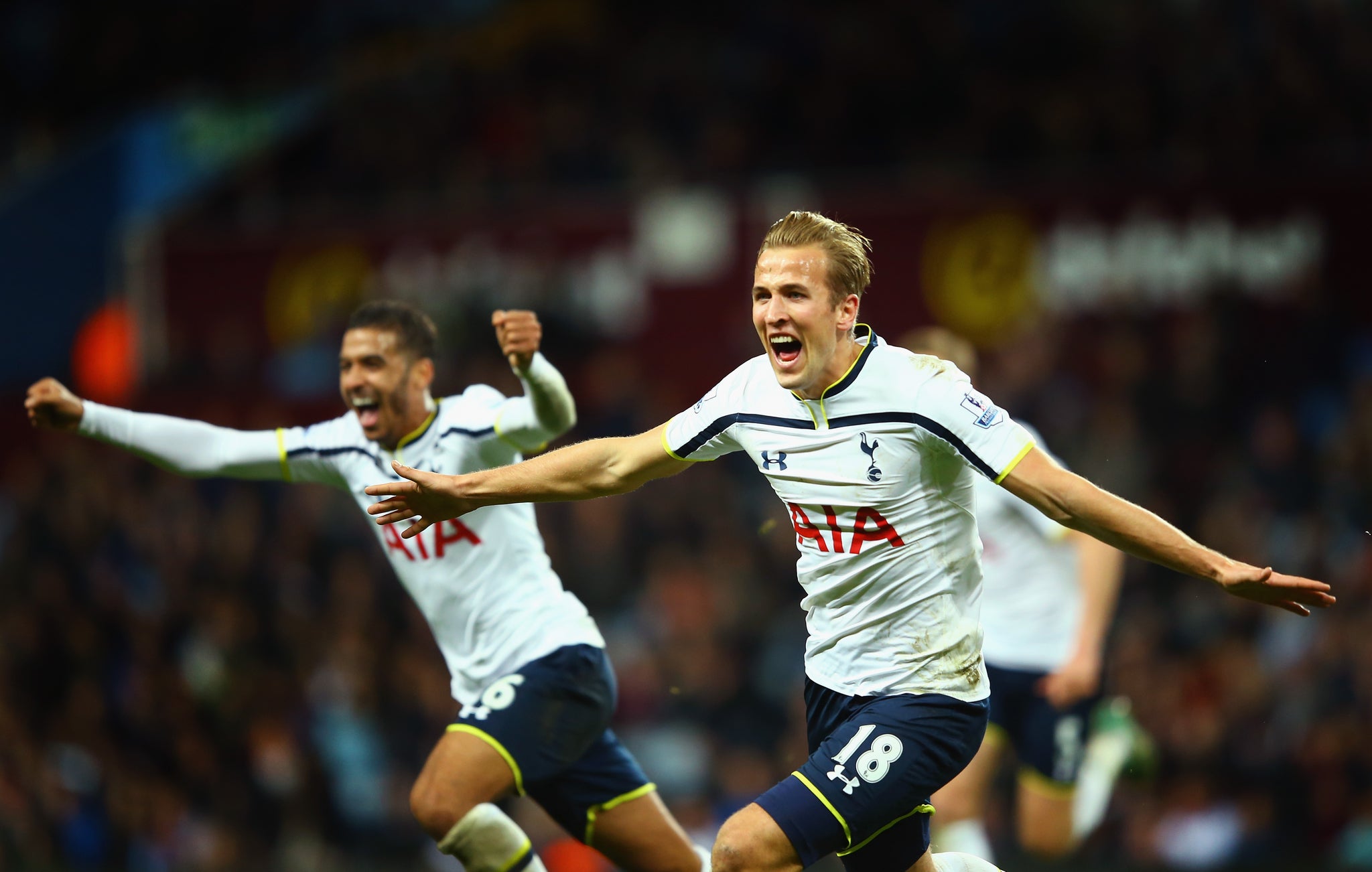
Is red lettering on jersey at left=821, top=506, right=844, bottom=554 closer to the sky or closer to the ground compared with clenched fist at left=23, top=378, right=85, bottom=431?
closer to the ground

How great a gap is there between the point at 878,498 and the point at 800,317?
0.58 meters

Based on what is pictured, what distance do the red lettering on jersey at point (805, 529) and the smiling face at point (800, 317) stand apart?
39cm

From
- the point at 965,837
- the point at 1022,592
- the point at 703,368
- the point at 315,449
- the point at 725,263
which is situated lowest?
the point at 965,837

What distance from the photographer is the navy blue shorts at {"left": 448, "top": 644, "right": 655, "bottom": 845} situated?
5637mm

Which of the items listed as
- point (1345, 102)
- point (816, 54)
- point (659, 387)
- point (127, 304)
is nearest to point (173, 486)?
point (127, 304)

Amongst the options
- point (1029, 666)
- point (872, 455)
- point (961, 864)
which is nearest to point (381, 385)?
point (872, 455)

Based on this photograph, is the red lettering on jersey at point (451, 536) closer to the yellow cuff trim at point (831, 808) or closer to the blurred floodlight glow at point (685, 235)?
the yellow cuff trim at point (831, 808)

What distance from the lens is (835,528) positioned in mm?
4727

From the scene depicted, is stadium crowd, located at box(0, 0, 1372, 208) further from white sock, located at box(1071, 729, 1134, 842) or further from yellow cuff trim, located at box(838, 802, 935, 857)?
yellow cuff trim, located at box(838, 802, 935, 857)

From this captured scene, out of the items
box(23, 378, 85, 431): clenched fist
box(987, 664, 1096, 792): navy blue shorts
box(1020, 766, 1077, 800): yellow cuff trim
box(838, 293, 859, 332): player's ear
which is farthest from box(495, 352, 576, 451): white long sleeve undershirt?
box(1020, 766, 1077, 800): yellow cuff trim

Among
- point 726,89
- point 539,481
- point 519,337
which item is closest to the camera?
point 539,481

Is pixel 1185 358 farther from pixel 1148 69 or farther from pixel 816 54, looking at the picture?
pixel 816 54

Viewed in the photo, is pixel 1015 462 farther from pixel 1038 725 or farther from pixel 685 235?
pixel 685 235

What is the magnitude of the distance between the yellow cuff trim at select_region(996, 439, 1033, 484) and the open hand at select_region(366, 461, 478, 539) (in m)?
1.54
